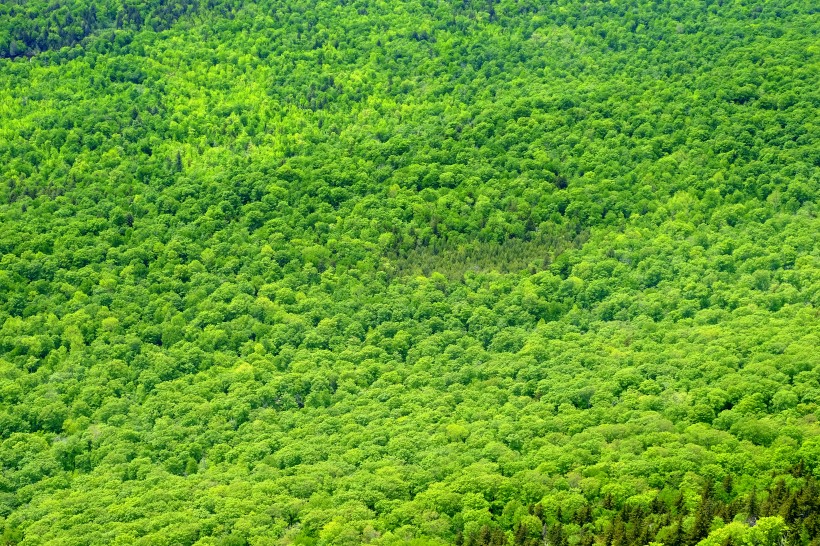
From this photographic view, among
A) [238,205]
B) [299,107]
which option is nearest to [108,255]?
[238,205]

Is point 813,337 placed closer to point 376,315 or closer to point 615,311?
point 615,311

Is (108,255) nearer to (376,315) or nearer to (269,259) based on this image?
(269,259)

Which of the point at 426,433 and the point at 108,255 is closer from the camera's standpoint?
the point at 426,433

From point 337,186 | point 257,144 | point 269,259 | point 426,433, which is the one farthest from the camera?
point 257,144

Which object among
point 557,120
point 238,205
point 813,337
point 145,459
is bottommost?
point 145,459

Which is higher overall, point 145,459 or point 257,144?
point 257,144

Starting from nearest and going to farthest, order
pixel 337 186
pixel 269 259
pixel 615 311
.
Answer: pixel 615 311 → pixel 269 259 → pixel 337 186
